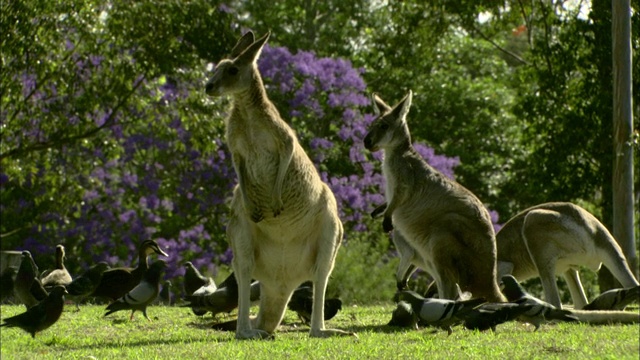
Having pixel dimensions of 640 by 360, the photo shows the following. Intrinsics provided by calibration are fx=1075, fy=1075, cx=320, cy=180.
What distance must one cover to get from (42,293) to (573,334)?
18.0ft

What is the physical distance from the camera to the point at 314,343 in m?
7.68

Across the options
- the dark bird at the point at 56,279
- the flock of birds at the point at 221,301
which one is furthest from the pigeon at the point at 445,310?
the dark bird at the point at 56,279

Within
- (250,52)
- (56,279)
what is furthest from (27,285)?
(250,52)

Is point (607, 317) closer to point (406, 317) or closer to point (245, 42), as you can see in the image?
point (406, 317)

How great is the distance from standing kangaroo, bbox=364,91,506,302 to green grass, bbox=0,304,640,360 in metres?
0.58

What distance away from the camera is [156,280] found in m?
10.8

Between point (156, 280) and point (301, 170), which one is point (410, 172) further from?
point (156, 280)

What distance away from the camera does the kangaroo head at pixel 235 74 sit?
838cm

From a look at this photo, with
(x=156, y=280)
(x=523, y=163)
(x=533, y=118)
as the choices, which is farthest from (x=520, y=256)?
(x=523, y=163)

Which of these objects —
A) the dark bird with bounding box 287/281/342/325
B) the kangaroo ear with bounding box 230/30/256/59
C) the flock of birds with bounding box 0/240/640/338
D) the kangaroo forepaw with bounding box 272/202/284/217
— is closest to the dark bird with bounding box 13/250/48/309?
the flock of birds with bounding box 0/240/640/338

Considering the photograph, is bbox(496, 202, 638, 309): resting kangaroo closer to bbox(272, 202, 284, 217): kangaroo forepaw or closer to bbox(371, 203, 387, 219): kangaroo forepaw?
bbox(371, 203, 387, 219): kangaroo forepaw

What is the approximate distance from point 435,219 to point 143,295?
2.97 metres

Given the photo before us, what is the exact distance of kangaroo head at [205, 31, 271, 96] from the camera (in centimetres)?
838

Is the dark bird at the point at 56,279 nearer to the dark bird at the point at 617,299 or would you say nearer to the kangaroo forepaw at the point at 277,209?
the kangaroo forepaw at the point at 277,209
